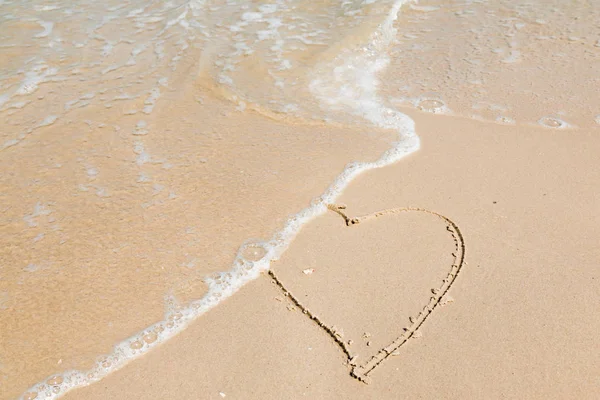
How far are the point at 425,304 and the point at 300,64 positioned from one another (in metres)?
3.29

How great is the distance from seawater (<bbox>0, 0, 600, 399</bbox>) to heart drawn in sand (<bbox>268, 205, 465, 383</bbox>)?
271 millimetres

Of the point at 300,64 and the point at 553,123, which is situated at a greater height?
the point at 553,123

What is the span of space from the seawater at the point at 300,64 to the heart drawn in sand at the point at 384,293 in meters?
0.27

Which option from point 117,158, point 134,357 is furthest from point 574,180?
point 117,158

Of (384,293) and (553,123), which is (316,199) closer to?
(384,293)

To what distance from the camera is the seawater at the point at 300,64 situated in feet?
14.3

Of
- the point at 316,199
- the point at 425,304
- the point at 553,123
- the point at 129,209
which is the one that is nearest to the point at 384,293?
the point at 425,304

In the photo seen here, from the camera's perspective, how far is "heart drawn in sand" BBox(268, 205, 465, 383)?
2613 mm

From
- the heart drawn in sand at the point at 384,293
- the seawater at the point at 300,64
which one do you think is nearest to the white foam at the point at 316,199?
the seawater at the point at 300,64

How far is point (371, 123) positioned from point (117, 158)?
6.20ft

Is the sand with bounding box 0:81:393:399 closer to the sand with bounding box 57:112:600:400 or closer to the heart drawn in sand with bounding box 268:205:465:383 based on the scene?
the sand with bounding box 57:112:600:400

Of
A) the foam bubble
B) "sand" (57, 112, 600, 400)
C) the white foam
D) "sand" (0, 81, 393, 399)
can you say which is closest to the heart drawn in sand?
"sand" (57, 112, 600, 400)

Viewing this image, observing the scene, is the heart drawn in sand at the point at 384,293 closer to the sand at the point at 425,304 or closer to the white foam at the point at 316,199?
the sand at the point at 425,304

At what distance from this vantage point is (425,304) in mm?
2842
